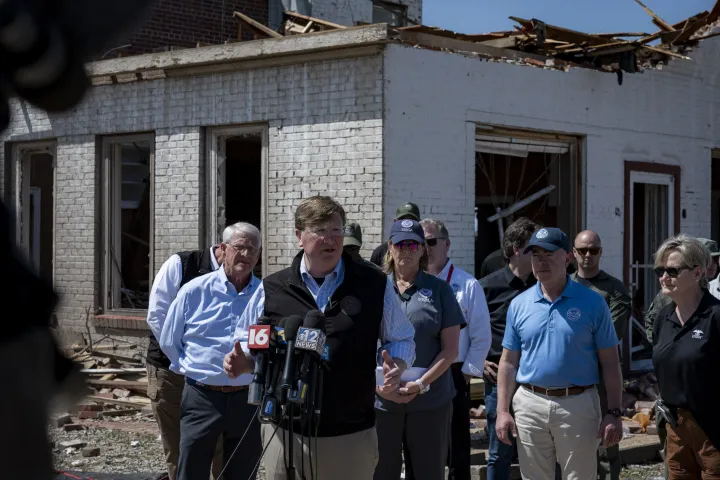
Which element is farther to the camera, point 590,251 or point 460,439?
point 590,251

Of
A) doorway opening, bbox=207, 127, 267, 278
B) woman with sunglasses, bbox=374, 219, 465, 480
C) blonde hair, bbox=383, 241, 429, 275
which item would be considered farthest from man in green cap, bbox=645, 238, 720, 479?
doorway opening, bbox=207, 127, 267, 278

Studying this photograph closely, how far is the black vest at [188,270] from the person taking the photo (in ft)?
23.3

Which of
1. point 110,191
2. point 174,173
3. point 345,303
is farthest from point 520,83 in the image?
point 345,303

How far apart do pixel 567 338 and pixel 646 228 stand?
943 centimetres

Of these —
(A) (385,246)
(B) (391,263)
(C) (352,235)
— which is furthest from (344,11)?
(B) (391,263)

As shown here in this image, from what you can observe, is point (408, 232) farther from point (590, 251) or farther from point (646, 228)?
point (646, 228)

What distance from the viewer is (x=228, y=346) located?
248 inches

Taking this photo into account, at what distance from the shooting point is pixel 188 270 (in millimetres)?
7129

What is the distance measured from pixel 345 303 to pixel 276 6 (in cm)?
1499

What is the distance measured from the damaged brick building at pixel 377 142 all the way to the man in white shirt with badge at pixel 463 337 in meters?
3.75

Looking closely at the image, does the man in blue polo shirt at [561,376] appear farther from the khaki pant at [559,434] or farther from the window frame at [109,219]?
the window frame at [109,219]

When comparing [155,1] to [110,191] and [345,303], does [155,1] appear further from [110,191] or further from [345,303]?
[110,191]

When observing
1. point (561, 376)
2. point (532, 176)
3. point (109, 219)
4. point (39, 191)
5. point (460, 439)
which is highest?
point (532, 176)

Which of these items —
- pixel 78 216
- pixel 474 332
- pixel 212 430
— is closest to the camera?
pixel 212 430
